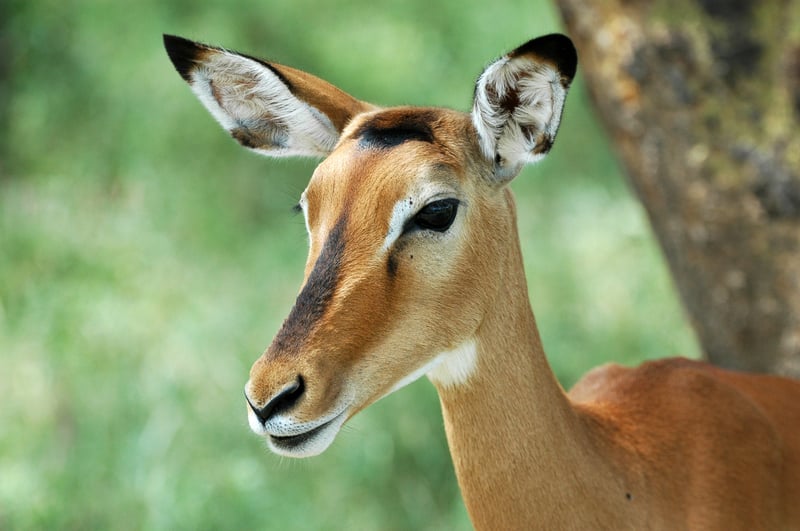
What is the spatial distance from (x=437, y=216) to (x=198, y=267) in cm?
528

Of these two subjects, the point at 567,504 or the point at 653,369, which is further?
the point at 653,369

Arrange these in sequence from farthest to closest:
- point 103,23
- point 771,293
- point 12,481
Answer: point 103,23
point 12,481
point 771,293

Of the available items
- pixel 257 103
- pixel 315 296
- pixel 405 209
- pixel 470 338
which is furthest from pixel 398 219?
pixel 257 103

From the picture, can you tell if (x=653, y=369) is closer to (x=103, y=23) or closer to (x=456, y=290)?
(x=456, y=290)

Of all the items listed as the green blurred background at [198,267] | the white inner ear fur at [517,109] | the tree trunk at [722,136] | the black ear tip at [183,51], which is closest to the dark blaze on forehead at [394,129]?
the white inner ear fur at [517,109]

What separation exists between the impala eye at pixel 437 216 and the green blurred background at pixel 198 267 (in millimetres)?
1929

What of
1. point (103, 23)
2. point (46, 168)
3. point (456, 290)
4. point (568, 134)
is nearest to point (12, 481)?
point (46, 168)

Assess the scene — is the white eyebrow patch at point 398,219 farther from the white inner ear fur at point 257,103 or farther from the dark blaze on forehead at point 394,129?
the white inner ear fur at point 257,103

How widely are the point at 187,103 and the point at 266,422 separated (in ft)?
21.3

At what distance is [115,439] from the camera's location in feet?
19.8

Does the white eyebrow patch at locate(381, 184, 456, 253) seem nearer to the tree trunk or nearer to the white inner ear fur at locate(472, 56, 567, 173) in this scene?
the white inner ear fur at locate(472, 56, 567, 173)

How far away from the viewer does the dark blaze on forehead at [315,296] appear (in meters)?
2.44

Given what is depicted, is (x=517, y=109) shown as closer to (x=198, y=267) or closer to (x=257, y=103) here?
(x=257, y=103)

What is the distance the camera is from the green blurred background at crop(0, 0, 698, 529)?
591 cm
